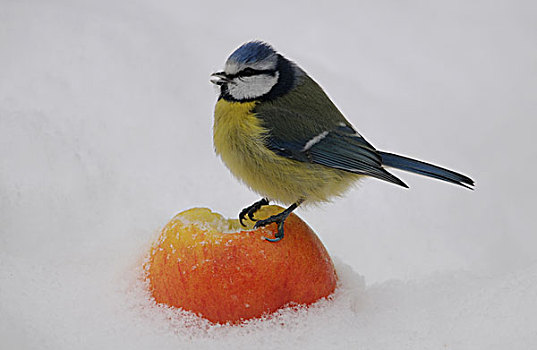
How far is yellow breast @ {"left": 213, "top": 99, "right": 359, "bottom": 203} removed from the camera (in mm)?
1889

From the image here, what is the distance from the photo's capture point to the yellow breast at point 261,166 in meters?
1.89

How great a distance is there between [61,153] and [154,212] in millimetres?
354

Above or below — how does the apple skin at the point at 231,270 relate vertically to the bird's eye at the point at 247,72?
below

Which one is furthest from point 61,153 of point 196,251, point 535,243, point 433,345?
point 535,243

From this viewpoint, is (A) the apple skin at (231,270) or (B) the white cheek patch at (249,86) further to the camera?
(B) the white cheek patch at (249,86)

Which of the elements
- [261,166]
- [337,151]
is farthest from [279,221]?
[337,151]

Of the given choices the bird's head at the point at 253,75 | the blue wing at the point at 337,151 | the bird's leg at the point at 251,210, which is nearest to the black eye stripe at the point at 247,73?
the bird's head at the point at 253,75

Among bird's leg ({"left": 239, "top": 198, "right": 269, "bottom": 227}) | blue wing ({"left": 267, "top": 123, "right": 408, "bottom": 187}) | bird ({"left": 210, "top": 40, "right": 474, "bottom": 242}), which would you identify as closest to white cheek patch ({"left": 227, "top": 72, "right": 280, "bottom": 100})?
bird ({"left": 210, "top": 40, "right": 474, "bottom": 242})

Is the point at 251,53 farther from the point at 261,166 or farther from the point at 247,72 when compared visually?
the point at 261,166

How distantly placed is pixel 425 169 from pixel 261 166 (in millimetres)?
481

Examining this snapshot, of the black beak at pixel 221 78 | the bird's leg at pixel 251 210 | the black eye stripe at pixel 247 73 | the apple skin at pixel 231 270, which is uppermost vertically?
the black beak at pixel 221 78

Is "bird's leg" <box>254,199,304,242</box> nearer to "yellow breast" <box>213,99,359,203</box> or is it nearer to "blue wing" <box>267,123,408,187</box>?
"yellow breast" <box>213,99,359,203</box>

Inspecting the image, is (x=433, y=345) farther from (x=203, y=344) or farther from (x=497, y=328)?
(x=203, y=344)

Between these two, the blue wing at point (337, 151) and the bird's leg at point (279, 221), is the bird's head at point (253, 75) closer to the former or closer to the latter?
the blue wing at point (337, 151)
